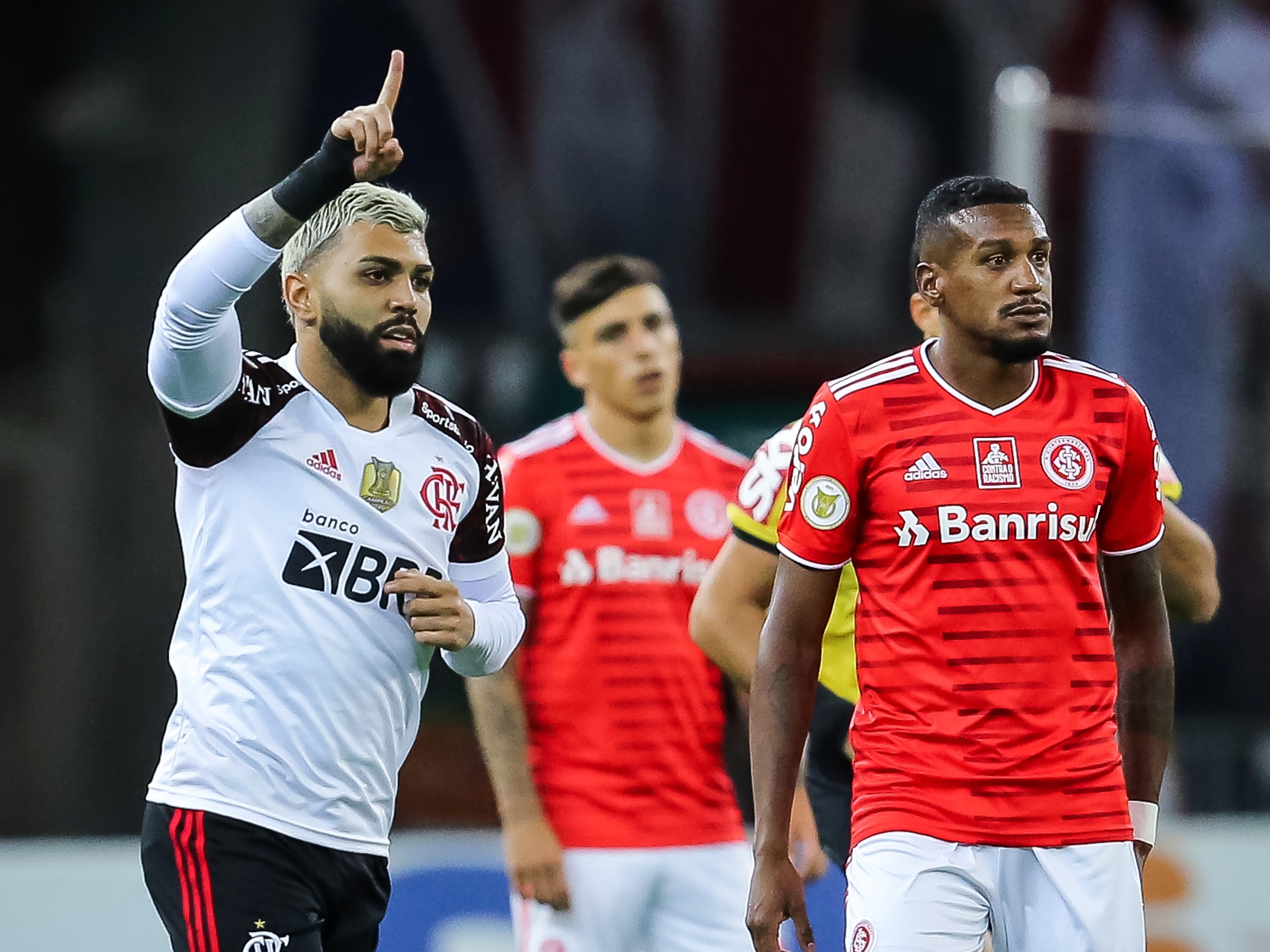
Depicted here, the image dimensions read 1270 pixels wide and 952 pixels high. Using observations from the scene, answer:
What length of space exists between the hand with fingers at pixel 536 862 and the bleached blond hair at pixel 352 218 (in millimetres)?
1777

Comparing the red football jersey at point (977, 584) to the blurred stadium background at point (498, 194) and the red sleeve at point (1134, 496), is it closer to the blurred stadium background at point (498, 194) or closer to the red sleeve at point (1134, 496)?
the red sleeve at point (1134, 496)

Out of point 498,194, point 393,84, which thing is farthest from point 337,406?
point 498,194

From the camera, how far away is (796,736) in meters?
3.81

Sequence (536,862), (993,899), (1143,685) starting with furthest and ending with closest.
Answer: (536,862) → (1143,685) → (993,899)

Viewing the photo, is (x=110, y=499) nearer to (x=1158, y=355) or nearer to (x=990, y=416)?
(x=1158, y=355)

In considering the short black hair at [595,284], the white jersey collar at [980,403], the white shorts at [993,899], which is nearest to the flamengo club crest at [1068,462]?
the white jersey collar at [980,403]

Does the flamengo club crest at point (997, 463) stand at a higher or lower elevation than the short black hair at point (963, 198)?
lower

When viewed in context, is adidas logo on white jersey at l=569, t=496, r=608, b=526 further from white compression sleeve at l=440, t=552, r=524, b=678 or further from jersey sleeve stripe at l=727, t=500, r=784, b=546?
white compression sleeve at l=440, t=552, r=524, b=678

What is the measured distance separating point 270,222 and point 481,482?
2.68ft

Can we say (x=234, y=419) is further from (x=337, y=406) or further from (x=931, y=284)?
(x=931, y=284)

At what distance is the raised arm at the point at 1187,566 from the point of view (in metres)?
4.33

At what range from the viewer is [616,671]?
535cm

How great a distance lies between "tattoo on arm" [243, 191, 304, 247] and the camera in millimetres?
3514

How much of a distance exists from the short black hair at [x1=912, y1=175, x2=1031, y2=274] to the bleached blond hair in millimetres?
975
